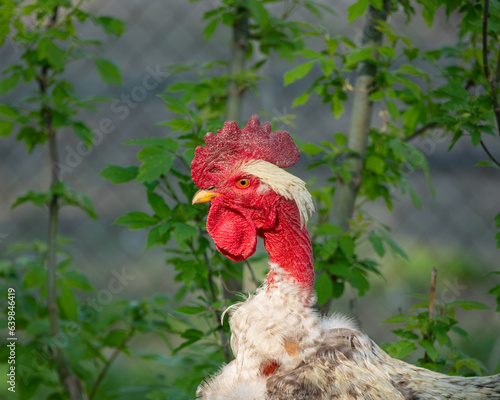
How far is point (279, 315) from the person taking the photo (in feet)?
5.25

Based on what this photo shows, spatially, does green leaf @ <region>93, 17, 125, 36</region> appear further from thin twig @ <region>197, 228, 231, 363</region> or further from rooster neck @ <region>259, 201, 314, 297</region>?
rooster neck @ <region>259, 201, 314, 297</region>

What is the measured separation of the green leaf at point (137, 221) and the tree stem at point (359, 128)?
0.87m

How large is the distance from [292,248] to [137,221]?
683mm

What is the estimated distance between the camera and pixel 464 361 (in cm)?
202

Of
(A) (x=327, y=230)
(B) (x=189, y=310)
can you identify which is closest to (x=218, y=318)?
(B) (x=189, y=310)

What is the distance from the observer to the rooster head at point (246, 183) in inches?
64.0

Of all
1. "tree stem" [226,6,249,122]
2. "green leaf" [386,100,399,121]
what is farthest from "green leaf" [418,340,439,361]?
"tree stem" [226,6,249,122]

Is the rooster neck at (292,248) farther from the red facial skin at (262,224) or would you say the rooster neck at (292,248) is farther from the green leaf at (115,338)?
the green leaf at (115,338)

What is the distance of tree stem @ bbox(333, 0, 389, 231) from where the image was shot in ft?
8.07

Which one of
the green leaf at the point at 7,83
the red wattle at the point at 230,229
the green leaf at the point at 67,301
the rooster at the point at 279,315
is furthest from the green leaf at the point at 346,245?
the green leaf at the point at 7,83

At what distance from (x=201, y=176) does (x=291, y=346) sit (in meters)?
0.57

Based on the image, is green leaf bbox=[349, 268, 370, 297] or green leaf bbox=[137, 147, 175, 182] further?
green leaf bbox=[349, 268, 370, 297]

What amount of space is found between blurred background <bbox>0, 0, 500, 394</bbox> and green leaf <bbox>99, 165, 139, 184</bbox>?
1.74 metres

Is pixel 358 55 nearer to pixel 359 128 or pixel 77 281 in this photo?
pixel 359 128
